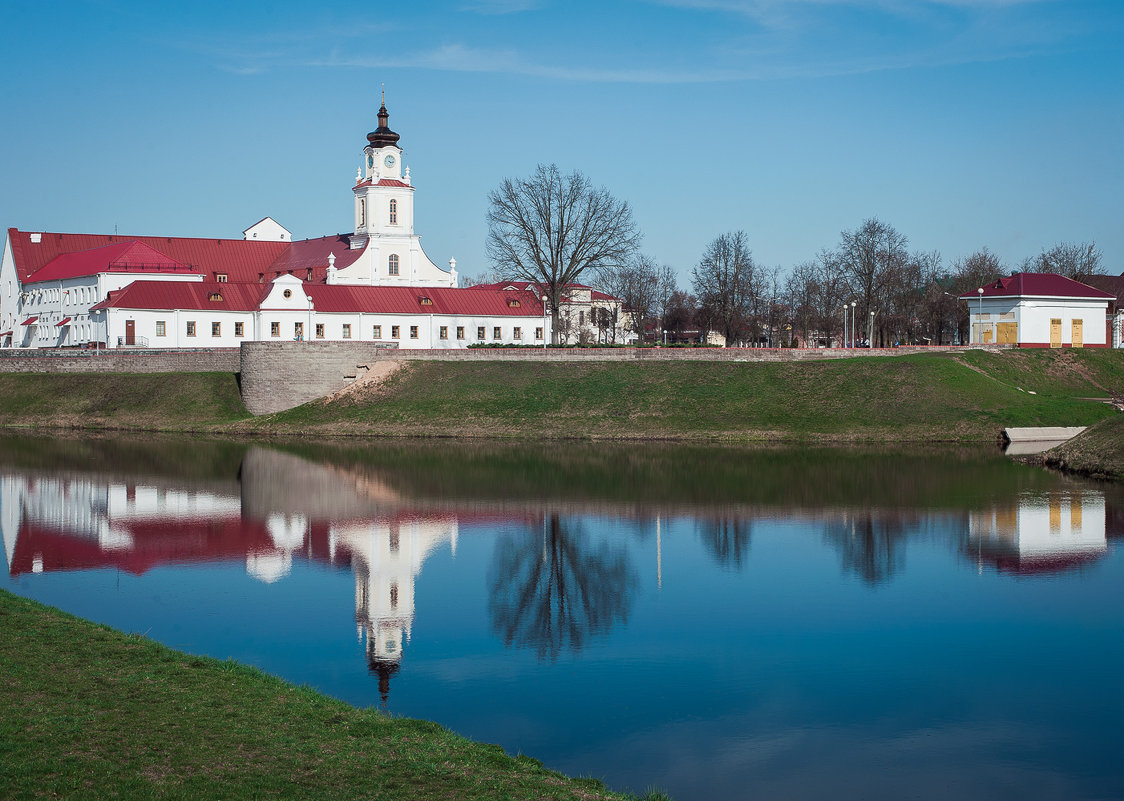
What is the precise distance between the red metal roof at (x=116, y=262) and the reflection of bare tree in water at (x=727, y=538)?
222 ft

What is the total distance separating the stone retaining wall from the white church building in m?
5.69

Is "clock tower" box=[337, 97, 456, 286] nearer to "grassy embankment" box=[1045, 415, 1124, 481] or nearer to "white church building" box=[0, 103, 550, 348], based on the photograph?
"white church building" box=[0, 103, 550, 348]

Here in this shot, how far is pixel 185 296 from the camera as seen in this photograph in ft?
253

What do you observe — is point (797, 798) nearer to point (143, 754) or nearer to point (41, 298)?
point (143, 754)

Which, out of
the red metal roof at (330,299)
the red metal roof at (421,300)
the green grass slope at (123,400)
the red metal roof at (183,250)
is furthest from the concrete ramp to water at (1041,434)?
the red metal roof at (183,250)

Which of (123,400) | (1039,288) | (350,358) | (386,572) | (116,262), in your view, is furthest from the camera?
(116,262)

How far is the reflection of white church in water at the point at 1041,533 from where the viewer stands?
25.6 meters

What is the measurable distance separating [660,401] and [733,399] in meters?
3.75

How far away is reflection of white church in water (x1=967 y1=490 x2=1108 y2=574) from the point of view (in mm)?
25609

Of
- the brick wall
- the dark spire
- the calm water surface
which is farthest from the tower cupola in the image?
the calm water surface

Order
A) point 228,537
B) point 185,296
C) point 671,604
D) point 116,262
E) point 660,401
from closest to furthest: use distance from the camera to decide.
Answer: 1. point 671,604
2. point 228,537
3. point 660,401
4. point 185,296
5. point 116,262

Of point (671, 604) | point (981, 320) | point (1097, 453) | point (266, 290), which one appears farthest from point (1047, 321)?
point (671, 604)

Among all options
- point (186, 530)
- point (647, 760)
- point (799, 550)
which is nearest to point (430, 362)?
point (186, 530)

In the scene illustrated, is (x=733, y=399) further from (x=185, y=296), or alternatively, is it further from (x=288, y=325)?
(x=185, y=296)
